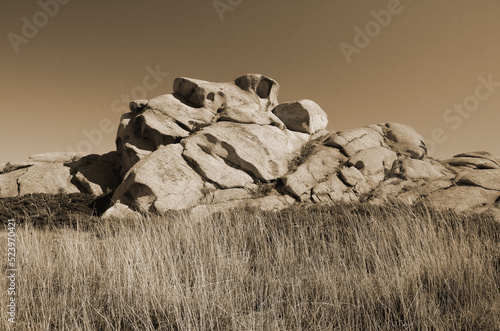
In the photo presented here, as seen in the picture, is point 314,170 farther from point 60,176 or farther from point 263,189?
point 60,176

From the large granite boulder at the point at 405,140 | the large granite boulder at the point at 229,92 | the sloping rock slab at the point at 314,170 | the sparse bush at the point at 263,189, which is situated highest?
the large granite boulder at the point at 229,92

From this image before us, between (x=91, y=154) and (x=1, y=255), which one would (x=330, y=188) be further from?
(x=91, y=154)

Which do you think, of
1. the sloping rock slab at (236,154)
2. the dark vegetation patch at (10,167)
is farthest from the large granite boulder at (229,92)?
the dark vegetation patch at (10,167)

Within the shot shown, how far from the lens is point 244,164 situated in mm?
16078

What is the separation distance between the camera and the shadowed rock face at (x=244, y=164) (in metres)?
13.8

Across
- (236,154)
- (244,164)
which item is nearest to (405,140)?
(244,164)

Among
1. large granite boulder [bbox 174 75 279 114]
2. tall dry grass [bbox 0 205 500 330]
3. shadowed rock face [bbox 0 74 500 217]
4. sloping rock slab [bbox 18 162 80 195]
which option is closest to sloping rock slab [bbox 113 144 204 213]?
shadowed rock face [bbox 0 74 500 217]

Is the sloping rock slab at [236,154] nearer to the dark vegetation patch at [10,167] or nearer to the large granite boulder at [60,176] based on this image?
the large granite boulder at [60,176]

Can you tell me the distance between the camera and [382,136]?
64.5ft

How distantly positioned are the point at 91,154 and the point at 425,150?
27.4m

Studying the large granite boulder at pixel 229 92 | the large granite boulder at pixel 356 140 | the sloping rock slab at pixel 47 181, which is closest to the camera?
the large granite boulder at pixel 356 140

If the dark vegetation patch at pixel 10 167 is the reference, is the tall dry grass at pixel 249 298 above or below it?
below

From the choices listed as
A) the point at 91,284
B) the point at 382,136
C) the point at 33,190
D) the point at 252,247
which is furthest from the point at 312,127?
the point at 33,190

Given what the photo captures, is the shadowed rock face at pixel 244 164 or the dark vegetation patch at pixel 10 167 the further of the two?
the dark vegetation patch at pixel 10 167
